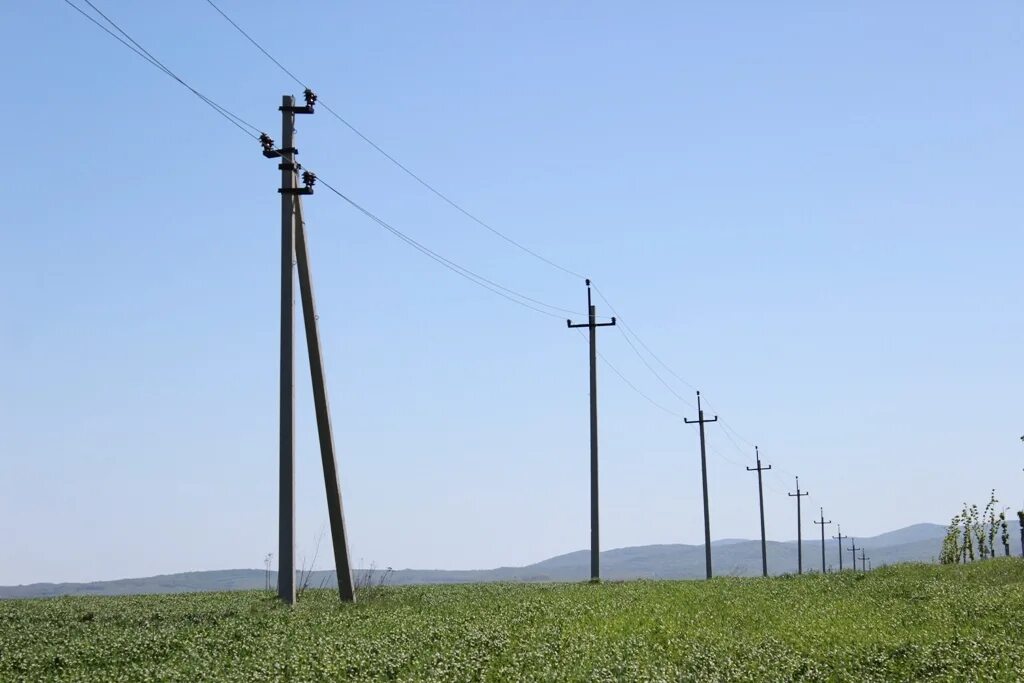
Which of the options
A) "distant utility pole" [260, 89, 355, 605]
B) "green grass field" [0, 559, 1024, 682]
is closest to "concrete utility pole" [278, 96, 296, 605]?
"distant utility pole" [260, 89, 355, 605]

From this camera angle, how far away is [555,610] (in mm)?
31000

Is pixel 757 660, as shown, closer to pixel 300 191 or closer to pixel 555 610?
pixel 555 610

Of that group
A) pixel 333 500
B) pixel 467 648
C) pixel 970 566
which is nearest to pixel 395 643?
pixel 467 648

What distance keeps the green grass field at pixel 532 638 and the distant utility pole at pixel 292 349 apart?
1.42 m

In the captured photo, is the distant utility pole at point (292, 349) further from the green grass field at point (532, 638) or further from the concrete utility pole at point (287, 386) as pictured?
the green grass field at point (532, 638)

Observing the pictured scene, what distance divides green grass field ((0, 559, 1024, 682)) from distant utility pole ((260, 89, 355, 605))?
1.42 metres

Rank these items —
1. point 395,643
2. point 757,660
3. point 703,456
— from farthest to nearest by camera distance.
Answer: point 703,456 < point 395,643 < point 757,660

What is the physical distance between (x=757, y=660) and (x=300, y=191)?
57.8ft

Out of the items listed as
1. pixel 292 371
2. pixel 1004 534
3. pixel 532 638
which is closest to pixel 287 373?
pixel 292 371

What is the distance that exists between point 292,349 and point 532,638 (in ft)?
37.5

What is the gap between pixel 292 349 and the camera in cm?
3259

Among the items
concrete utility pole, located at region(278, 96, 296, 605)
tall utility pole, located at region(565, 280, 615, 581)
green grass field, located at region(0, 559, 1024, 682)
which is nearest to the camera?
green grass field, located at region(0, 559, 1024, 682)

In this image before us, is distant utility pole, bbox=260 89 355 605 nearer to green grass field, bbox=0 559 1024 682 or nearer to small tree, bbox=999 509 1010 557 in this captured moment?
green grass field, bbox=0 559 1024 682

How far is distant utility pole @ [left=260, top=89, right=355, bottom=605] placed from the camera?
1259 inches
